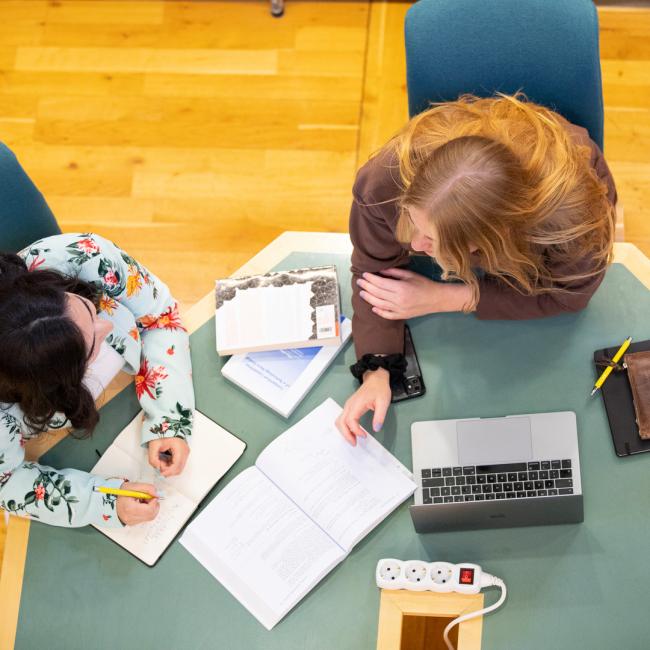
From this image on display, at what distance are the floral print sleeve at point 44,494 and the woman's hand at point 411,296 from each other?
23.0 inches

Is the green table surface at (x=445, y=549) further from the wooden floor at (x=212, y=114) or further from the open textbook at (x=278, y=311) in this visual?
the wooden floor at (x=212, y=114)

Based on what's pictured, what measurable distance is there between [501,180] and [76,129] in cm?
196

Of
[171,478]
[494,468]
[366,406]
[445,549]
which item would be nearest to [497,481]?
[494,468]

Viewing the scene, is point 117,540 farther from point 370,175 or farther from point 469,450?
point 370,175

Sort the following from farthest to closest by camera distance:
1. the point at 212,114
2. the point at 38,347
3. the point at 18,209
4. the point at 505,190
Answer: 1. the point at 212,114
2. the point at 18,209
3. the point at 38,347
4. the point at 505,190

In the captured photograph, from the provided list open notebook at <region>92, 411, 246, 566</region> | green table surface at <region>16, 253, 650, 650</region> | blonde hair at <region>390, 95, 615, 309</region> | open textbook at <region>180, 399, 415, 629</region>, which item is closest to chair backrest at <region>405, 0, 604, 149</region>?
blonde hair at <region>390, 95, 615, 309</region>

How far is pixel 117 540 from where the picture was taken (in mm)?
1354

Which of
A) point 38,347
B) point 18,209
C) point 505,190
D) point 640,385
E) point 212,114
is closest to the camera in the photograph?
point 505,190

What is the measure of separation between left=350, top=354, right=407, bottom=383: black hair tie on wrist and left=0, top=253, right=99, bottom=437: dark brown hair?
0.49m

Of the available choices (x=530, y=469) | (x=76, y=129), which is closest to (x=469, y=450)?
(x=530, y=469)

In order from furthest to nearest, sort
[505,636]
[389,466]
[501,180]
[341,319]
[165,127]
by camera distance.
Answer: [165,127] → [341,319] → [389,466] → [505,636] → [501,180]

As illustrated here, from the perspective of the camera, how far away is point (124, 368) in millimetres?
1465

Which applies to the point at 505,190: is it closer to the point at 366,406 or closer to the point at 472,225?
the point at 472,225

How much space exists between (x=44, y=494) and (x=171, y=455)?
232 mm
